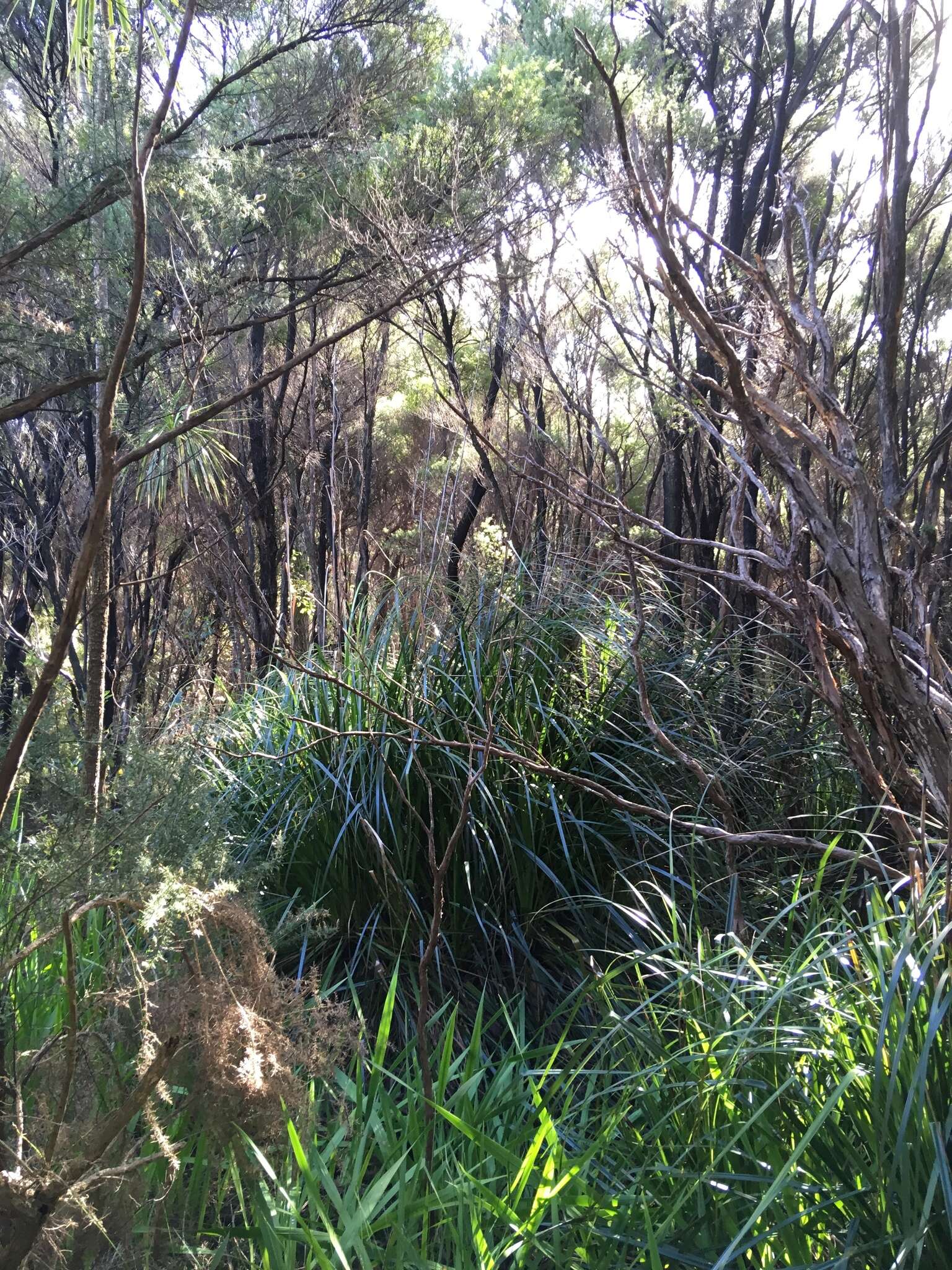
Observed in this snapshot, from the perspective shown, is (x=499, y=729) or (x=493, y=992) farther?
(x=499, y=729)

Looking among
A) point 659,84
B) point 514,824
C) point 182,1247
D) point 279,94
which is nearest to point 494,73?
point 659,84

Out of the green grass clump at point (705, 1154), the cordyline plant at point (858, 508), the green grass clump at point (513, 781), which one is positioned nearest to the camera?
the green grass clump at point (705, 1154)

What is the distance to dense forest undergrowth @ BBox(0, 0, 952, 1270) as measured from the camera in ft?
4.72

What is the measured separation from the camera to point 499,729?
309 centimetres

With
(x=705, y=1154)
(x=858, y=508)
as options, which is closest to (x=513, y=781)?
(x=858, y=508)

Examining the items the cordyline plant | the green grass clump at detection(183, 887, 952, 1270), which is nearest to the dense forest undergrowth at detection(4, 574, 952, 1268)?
the green grass clump at detection(183, 887, 952, 1270)

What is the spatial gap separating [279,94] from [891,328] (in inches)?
161

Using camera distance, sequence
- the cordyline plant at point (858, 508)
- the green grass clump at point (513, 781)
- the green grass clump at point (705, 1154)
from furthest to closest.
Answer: the green grass clump at point (513, 781)
the cordyline plant at point (858, 508)
the green grass clump at point (705, 1154)

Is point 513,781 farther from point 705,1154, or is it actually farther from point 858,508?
point 705,1154

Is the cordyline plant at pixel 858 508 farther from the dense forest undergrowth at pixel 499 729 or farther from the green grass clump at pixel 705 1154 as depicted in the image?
the green grass clump at pixel 705 1154

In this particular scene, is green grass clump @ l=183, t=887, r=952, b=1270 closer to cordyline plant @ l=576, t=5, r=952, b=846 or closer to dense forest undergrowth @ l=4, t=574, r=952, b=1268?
dense forest undergrowth @ l=4, t=574, r=952, b=1268

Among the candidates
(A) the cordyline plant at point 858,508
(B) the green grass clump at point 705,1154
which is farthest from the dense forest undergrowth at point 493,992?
(A) the cordyline plant at point 858,508

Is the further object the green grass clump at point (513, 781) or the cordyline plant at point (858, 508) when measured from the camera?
the green grass clump at point (513, 781)

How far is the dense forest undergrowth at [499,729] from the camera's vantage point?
4.72 feet
